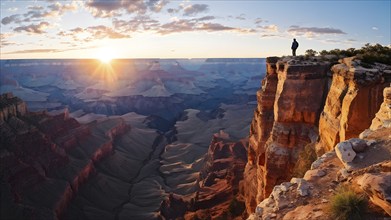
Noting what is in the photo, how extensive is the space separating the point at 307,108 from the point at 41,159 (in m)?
41.8

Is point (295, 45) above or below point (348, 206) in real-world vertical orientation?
above

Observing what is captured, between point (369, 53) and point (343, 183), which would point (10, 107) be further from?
point (343, 183)

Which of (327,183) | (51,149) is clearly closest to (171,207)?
(51,149)

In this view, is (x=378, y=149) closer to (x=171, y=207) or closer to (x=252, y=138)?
(x=252, y=138)

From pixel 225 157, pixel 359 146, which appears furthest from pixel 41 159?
pixel 359 146

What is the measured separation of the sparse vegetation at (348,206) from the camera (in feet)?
22.3

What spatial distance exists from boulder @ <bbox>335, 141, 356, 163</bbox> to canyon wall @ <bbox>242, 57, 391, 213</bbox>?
6.62 metres

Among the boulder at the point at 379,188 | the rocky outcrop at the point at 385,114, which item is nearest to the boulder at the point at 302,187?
the boulder at the point at 379,188

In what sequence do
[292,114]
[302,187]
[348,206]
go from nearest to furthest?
[348,206] → [302,187] → [292,114]

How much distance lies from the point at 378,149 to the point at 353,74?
7453 mm

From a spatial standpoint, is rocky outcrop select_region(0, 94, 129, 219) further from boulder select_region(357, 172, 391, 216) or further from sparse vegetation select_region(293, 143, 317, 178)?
boulder select_region(357, 172, 391, 216)

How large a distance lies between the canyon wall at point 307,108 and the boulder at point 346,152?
6.62 m

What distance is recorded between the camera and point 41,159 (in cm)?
5134

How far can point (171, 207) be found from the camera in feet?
147
